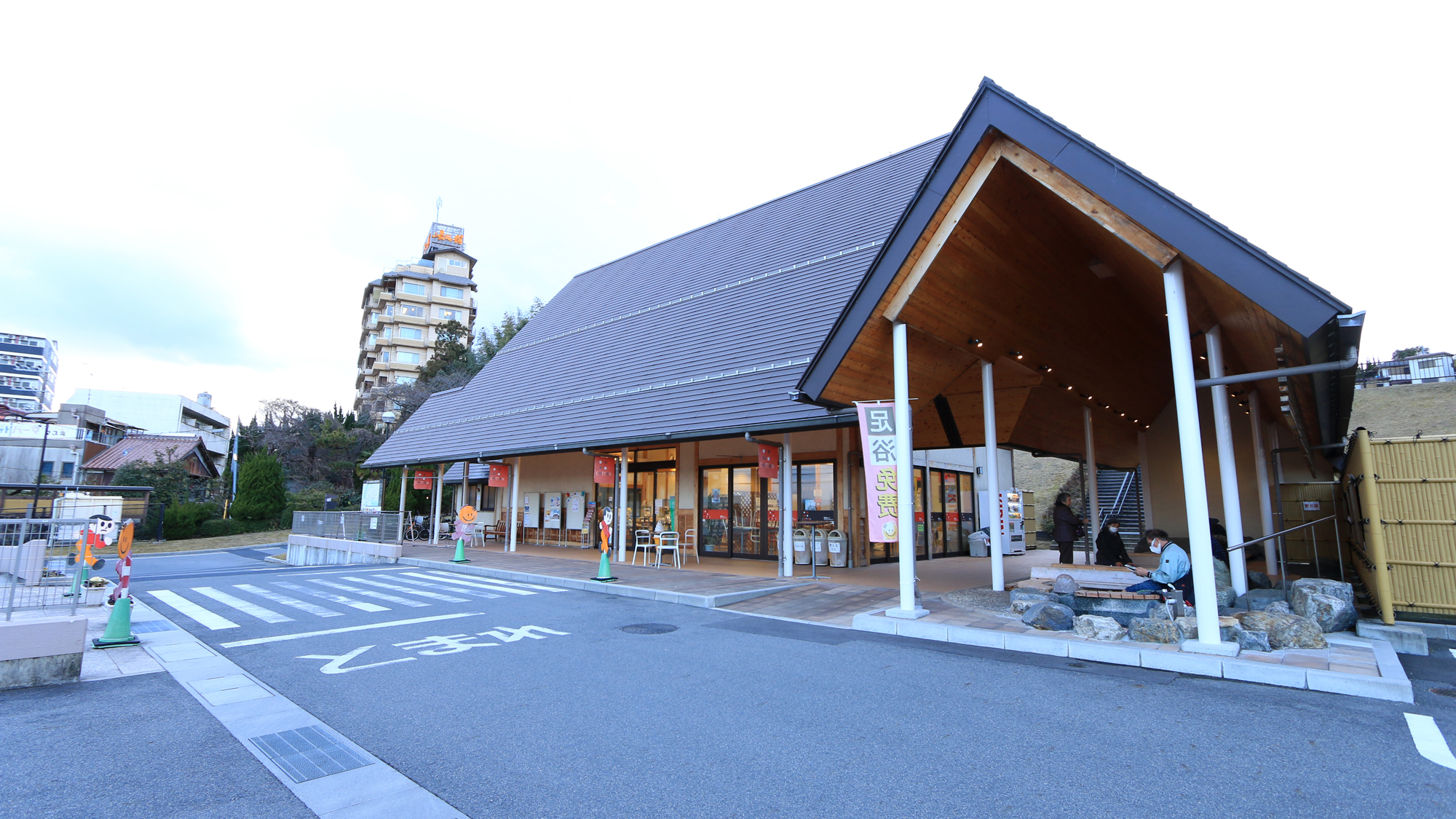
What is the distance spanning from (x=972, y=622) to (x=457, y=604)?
7.40 metres

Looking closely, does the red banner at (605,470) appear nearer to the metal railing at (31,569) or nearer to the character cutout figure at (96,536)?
the character cutout figure at (96,536)

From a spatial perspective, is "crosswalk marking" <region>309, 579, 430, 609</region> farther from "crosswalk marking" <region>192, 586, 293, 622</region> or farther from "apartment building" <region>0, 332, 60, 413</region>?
"apartment building" <region>0, 332, 60, 413</region>

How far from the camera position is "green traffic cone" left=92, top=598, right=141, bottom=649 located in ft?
22.7

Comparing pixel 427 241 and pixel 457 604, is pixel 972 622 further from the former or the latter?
pixel 427 241

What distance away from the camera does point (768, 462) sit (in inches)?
516

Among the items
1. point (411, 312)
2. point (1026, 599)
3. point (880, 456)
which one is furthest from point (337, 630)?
point (411, 312)

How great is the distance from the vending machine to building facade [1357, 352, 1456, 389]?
21.7 m

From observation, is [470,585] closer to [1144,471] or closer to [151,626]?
[151,626]

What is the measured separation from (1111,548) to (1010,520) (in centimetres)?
769

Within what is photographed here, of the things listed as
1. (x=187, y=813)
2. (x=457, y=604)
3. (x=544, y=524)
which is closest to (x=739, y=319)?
(x=457, y=604)

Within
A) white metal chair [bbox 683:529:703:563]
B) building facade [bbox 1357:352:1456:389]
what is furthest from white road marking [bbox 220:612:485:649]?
building facade [bbox 1357:352:1456:389]

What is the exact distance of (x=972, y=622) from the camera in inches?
297

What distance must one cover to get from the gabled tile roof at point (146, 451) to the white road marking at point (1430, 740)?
4260cm

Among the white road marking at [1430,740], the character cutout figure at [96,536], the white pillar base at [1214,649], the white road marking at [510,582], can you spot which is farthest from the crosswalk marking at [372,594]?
the white road marking at [1430,740]
